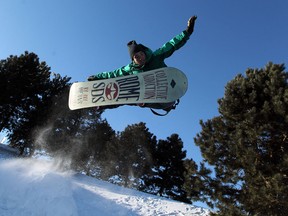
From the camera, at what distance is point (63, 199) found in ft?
A: 48.5

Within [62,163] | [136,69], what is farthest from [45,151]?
[136,69]

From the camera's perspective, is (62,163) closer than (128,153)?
Yes

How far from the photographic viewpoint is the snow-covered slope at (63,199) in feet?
43.6

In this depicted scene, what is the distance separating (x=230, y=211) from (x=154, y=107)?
582 cm

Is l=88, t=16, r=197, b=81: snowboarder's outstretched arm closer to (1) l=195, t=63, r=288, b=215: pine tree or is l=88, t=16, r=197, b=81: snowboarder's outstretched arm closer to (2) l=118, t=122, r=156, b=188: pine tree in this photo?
(1) l=195, t=63, r=288, b=215: pine tree

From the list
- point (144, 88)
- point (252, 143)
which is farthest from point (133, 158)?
point (144, 88)

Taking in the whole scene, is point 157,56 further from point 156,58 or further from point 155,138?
point 155,138

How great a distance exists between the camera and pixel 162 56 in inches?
275

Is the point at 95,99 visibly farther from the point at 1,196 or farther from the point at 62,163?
the point at 62,163

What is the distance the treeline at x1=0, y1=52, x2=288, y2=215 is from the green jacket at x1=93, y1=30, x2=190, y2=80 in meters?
5.62

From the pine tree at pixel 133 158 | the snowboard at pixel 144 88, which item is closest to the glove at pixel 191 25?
the snowboard at pixel 144 88

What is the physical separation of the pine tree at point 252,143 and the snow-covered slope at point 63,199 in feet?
15.9

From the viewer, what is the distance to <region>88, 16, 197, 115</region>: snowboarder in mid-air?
6602 mm

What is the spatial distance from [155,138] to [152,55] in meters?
22.5
